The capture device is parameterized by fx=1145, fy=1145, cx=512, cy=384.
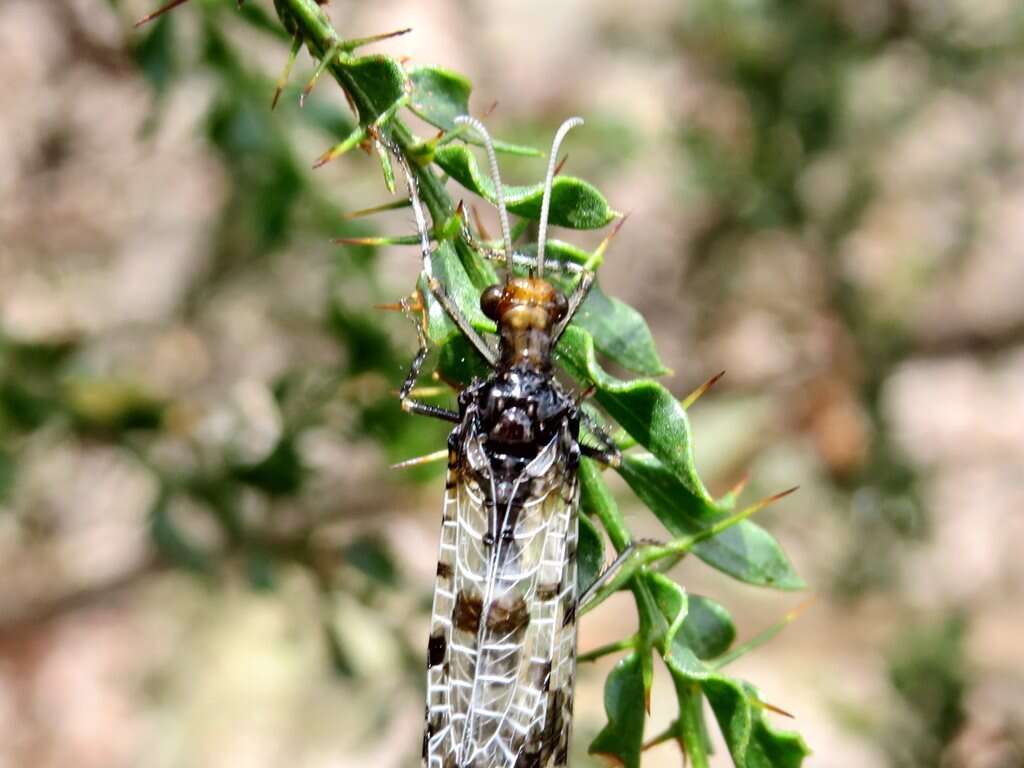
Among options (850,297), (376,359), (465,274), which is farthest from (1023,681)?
(465,274)

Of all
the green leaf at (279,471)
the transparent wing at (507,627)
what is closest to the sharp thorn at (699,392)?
the transparent wing at (507,627)

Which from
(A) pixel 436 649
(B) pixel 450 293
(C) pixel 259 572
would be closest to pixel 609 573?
(B) pixel 450 293

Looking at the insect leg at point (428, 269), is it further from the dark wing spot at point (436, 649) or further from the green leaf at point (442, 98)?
the dark wing spot at point (436, 649)

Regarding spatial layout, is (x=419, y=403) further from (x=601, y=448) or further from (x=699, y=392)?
(x=699, y=392)

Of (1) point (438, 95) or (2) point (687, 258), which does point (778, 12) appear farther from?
(1) point (438, 95)

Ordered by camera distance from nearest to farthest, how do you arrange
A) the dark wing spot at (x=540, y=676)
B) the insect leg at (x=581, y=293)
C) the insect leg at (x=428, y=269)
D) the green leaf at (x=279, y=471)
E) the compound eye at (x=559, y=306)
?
1. the insect leg at (x=428, y=269)
2. the insect leg at (x=581, y=293)
3. the dark wing spot at (x=540, y=676)
4. the compound eye at (x=559, y=306)
5. the green leaf at (x=279, y=471)

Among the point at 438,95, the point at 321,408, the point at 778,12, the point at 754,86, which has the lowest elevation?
the point at 321,408
